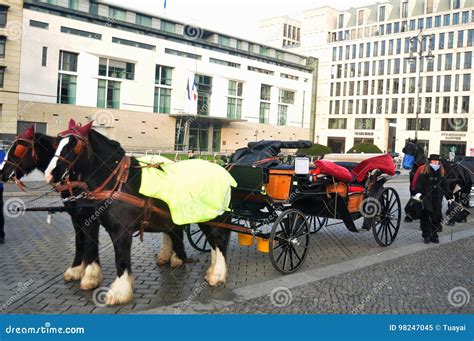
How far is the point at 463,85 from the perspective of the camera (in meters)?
70.6

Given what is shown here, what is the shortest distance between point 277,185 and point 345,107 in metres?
80.9

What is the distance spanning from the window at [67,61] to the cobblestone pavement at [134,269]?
145ft

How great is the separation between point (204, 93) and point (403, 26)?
38759mm

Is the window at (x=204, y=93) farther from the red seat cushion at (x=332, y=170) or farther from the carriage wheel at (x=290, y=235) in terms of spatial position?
the carriage wheel at (x=290, y=235)

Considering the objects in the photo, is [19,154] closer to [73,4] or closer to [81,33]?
[81,33]

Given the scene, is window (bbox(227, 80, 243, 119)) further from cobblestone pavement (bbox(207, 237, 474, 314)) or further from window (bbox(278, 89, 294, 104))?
cobblestone pavement (bbox(207, 237, 474, 314))

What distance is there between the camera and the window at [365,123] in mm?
80562

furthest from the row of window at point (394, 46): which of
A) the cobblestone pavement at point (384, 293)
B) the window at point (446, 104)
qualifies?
the cobblestone pavement at point (384, 293)

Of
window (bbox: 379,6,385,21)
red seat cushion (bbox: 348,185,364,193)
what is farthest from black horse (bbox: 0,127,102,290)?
window (bbox: 379,6,385,21)

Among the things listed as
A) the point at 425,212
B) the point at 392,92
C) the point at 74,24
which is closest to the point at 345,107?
the point at 392,92

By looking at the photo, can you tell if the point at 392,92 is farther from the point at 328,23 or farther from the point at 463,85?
the point at 328,23

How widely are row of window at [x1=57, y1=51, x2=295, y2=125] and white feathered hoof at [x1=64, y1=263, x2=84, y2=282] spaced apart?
48.5 m

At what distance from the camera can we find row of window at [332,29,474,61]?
71000 millimetres

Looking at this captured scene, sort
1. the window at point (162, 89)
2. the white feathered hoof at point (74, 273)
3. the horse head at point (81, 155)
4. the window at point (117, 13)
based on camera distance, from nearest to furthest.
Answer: the horse head at point (81, 155) < the white feathered hoof at point (74, 273) < the window at point (117, 13) < the window at point (162, 89)
